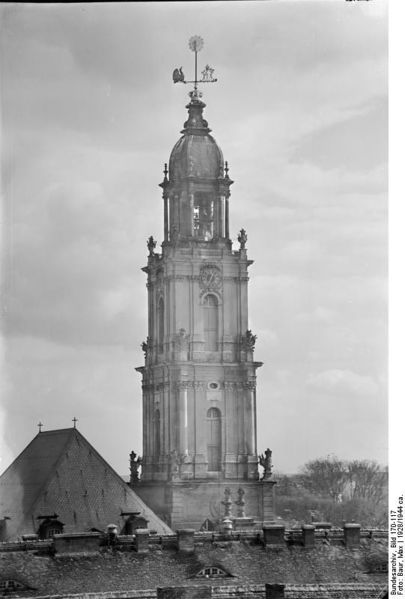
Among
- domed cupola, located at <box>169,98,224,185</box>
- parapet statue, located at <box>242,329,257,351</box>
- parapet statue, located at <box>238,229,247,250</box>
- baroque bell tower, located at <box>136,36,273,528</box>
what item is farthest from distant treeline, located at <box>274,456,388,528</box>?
domed cupola, located at <box>169,98,224,185</box>

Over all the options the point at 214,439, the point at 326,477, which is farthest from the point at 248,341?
the point at 326,477

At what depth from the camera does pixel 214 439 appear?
114ft

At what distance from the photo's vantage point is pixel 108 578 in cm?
2859

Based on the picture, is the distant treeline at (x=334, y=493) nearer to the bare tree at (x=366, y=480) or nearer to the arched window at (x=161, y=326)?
the bare tree at (x=366, y=480)

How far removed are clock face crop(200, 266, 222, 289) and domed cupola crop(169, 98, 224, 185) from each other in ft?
6.59

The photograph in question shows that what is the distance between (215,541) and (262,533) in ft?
2.99

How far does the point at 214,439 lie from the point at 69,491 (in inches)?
136

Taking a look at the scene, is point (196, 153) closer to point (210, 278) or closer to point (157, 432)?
point (210, 278)

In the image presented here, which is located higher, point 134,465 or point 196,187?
point 196,187

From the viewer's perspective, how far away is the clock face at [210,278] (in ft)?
114

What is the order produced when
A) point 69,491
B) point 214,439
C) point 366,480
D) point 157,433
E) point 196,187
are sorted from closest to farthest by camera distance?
point 366,480, point 69,491, point 157,433, point 196,187, point 214,439

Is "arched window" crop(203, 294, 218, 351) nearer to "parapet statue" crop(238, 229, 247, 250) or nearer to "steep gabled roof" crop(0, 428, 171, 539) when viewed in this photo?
"parapet statue" crop(238, 229, 247, 250)

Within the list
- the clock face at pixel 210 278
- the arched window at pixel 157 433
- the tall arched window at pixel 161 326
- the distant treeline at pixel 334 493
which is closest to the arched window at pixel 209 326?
the clock face at pixel 210 278
